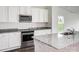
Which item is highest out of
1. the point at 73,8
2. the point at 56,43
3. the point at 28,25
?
the point at 73,8

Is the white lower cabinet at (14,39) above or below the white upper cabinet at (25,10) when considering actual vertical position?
below

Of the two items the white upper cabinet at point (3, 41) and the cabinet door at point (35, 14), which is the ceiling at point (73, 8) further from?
the white upper cabinet at point (3, 41)

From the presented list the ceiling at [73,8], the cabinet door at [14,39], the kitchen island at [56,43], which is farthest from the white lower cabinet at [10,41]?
the ceiling at [73,8]

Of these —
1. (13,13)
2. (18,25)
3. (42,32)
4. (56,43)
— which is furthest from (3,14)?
(56,43)

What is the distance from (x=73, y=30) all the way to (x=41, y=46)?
52 centimetres

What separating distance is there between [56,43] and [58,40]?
6 cm

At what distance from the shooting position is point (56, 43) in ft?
4.89

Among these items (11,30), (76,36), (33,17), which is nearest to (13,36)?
(11,30)

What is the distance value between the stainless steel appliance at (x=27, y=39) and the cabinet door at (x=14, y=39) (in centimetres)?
6

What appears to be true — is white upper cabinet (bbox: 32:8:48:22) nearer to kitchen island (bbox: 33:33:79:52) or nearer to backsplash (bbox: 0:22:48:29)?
backsplash (bbox: 0:22:48:29)

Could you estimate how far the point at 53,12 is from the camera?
4.88 feet

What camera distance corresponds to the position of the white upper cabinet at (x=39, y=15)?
147 cm

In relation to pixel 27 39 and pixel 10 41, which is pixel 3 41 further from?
pixel 27 39
